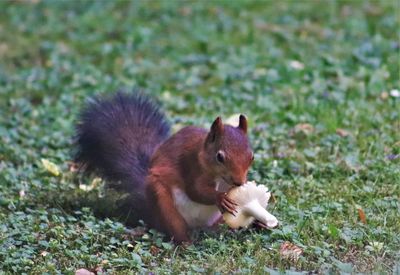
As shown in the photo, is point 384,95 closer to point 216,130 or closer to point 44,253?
point 216,130

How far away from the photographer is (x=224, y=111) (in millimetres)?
6609

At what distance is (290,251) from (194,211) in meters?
0.59

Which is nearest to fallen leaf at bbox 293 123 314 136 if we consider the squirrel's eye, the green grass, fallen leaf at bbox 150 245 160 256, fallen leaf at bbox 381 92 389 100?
the green grass

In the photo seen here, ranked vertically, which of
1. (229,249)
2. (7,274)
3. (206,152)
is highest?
(206,152)

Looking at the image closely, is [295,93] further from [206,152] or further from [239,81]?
[206,152]

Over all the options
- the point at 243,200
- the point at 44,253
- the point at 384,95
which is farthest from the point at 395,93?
the point at 44,253

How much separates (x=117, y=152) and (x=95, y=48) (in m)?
3.34

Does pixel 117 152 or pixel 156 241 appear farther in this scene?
pixel 117 152

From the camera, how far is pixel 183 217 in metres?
4.51

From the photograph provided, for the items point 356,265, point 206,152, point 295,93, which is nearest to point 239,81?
point 295,93

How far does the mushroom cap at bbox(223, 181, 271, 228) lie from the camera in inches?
170

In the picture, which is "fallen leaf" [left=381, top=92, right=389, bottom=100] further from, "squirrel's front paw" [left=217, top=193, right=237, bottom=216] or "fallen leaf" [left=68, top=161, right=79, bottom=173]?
"squirrel's front paw" [left=217, top=193, right=237, bottom=216]

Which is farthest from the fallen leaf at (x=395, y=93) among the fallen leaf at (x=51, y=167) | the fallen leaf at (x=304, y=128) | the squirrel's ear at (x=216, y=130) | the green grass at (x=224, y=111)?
the squirrel's ear at (x=216, y=130)

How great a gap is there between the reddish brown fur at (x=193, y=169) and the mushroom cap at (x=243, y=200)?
A: 65mm
